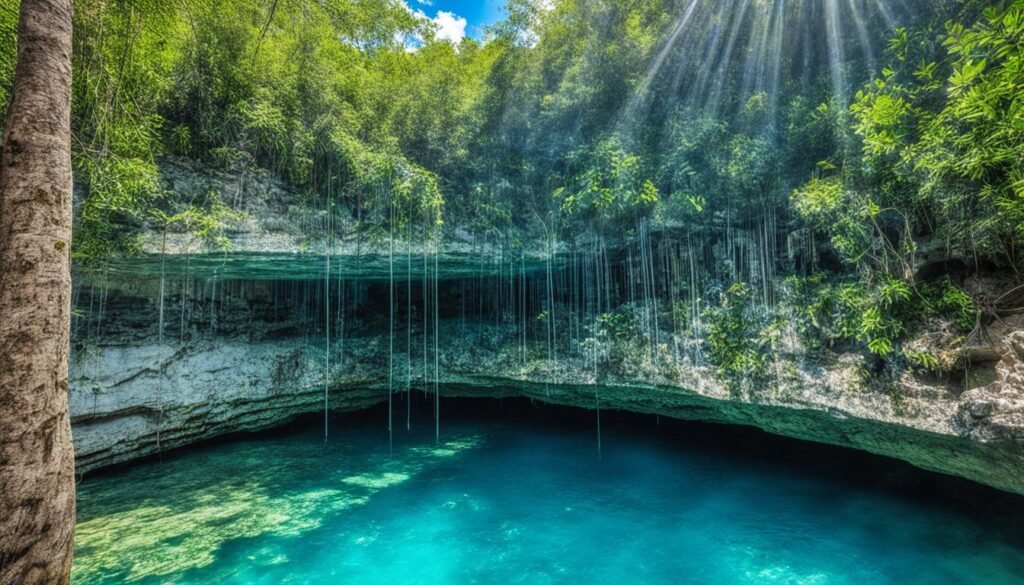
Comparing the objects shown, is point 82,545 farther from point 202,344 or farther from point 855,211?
point 855,211

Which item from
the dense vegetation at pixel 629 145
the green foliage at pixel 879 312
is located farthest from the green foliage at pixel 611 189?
the green foliage at pixel 879 312

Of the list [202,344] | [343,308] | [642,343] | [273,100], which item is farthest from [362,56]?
[642,343]

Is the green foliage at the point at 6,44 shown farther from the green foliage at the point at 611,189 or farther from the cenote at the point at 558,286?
the green foliage at the point at 611,189

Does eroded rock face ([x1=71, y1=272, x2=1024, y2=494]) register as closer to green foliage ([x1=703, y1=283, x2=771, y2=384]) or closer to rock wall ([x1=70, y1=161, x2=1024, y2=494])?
rock wall ([x1=70, y1=161, x2=1024, y2=494])

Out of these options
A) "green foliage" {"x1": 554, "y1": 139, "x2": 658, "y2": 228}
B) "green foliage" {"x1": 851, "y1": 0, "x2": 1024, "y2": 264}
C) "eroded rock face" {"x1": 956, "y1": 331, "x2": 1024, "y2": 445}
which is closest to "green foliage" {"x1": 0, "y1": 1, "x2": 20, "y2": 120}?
"green foliage" {"x1": 554, "y1": 139, "x2": 658, "y2": 228}

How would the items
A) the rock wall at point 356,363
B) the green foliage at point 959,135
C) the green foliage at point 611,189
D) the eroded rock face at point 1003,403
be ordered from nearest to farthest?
the green foliage at point 959,135, the eroded rock face at point 1003,403, the rock wall at point 356,363, the green foliage at point 611,189

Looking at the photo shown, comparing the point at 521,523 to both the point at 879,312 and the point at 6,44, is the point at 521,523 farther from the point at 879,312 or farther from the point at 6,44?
the point at 6,44
